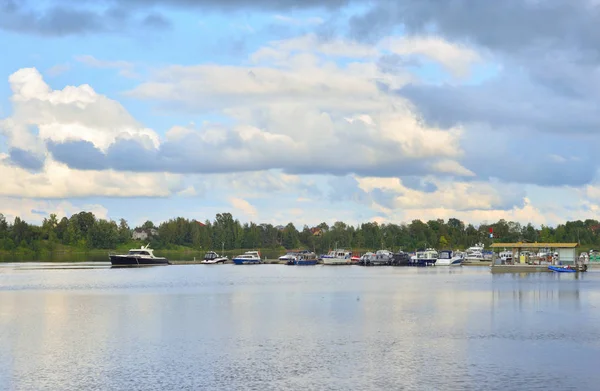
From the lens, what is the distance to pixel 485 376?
43.2m

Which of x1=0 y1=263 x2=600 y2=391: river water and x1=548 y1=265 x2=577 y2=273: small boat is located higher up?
x1=548 y1=265 x2=577 y2=273: small boat

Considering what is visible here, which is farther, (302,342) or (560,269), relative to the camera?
(560,269)

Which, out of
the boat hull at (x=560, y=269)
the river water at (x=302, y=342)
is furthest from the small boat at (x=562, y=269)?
the river water at (x=302, y=342)

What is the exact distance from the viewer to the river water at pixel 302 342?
141 ft

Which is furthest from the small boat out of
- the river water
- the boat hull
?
the river water

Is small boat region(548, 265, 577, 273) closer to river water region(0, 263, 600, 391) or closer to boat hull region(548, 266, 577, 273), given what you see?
boat hull region(548, 266, 577, 273)

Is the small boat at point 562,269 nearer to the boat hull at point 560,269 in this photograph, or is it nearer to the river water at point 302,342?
the boat hull at point 560,269

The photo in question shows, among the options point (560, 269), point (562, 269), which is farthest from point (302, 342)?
point (560, 269)

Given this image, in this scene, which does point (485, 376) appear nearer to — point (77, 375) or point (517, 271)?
point (77, 375)

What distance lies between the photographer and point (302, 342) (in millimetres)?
56344

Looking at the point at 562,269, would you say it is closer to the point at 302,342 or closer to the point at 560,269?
the point at 560,269

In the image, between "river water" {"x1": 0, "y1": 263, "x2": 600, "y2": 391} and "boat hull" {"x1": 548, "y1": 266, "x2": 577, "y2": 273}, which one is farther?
"boat hull" {"x1": 548, "y1": 266, "x2": 577, "y2": 273}

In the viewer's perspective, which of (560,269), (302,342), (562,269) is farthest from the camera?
(560,269)

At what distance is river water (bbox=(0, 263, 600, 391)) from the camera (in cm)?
4288
